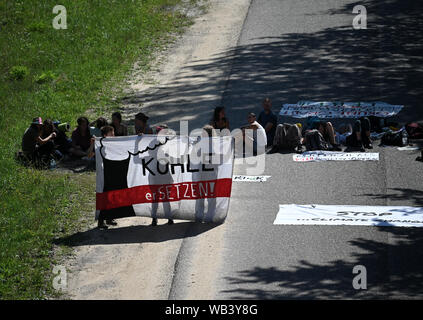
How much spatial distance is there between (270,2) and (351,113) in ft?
32.6

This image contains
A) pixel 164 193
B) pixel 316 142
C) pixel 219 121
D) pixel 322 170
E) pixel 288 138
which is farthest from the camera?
pixel 288 138

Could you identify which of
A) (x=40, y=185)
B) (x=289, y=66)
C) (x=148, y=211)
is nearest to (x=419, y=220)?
(x=148, y=211)

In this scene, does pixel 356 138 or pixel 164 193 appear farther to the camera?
pixel 356 138

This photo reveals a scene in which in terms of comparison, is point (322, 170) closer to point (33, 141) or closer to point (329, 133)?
point (329, 133)

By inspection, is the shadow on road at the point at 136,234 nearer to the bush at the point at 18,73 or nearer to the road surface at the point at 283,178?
the road surface at the point at 283,178

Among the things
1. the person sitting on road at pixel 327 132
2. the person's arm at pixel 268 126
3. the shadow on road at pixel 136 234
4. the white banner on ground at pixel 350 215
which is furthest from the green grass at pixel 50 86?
the person sitting on road at pixel 327 132

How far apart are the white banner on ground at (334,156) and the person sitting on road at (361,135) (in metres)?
0.36

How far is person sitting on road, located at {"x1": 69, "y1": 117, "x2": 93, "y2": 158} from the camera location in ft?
55.7

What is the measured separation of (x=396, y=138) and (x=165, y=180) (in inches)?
257

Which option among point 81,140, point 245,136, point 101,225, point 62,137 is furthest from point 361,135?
point 62,137

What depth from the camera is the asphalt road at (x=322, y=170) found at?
1156 cm

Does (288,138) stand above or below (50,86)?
below

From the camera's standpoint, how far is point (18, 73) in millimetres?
22281
